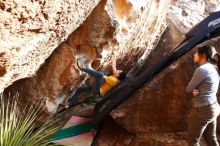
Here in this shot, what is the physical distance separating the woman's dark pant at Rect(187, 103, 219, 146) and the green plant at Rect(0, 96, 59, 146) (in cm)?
210

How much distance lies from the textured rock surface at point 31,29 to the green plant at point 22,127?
27.7 inches

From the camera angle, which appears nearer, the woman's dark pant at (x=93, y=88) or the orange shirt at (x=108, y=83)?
the woman's dark pant at (x=93, y=88)

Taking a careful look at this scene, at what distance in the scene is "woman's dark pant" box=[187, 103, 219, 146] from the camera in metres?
4.36

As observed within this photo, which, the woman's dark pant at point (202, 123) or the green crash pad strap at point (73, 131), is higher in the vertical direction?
the green crash pad strap at point (73, 131)

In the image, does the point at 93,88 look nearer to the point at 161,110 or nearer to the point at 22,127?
the point at 161,110

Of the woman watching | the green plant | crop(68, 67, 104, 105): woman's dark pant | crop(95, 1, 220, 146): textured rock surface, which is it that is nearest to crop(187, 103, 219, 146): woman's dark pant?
the woman watching

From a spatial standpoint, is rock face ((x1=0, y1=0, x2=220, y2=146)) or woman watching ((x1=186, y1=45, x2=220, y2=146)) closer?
woman watching ((x1=186, y1=45, x2=220, y2=146))

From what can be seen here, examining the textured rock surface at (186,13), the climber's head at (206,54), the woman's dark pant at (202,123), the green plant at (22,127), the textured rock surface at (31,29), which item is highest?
the textured rock surface at (186,13)

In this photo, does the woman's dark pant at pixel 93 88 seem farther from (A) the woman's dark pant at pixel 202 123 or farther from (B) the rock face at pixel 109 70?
(A) the woman's dark pant at pixel 202 123

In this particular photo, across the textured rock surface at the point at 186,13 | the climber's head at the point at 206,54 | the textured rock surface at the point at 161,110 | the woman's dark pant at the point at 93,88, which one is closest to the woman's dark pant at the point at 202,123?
the climber's head at the point at 206,54

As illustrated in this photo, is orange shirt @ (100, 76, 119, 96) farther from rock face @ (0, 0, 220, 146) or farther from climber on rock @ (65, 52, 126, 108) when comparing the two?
rock face @ (0, 0, 220, 146)

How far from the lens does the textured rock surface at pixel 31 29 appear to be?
341 centimetres

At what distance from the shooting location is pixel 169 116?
19.9ft

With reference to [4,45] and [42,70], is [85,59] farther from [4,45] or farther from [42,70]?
[4,45]
